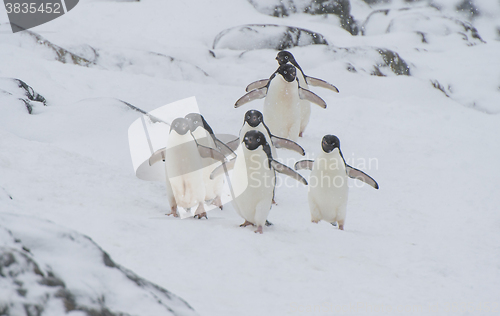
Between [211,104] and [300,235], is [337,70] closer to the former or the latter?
[211,104]

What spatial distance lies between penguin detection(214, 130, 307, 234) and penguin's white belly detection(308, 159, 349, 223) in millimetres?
514

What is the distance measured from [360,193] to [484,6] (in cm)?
2009

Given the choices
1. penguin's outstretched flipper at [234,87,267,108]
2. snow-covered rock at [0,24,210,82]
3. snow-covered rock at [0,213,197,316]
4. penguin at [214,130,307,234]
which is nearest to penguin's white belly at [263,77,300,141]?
penguin's outstretched flipper at [234,87,267,108]

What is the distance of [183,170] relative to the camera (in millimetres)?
3416

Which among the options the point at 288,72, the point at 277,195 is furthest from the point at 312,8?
the point at 277,195

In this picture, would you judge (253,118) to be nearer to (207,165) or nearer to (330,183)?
(207,165)

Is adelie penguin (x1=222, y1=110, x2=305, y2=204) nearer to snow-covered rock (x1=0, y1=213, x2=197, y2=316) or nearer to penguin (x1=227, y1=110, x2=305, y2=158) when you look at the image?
penguin (x1=227, y1=110, x2=305, y2=158)

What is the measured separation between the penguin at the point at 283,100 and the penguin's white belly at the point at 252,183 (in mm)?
2113

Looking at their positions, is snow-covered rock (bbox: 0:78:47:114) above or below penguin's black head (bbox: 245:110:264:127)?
below

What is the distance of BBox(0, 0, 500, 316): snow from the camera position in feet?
6.70

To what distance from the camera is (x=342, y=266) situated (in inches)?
95.2

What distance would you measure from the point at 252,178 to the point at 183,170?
57 cm

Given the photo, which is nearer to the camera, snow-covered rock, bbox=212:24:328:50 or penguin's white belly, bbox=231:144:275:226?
penguin's white belly, bbox=231:144:275:226

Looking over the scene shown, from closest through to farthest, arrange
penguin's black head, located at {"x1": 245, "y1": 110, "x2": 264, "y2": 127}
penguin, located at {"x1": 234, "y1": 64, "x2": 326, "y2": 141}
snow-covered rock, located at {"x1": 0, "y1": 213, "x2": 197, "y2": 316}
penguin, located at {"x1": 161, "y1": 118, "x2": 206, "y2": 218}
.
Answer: snow-covered rock, located at {"x1": 0, "y1": 213, "x2": 197, "y2": 316} < penguin, located at {"x1": 161, "y1": 118, "x2": 206, "y2": 218} < penguin's black head, located at {"x1": 245, "y1": 110, "x2": 264, "y2": 127} < penguin, located at {"x1": 234, "y1": 64, "x2": 326, "y2": 141}
